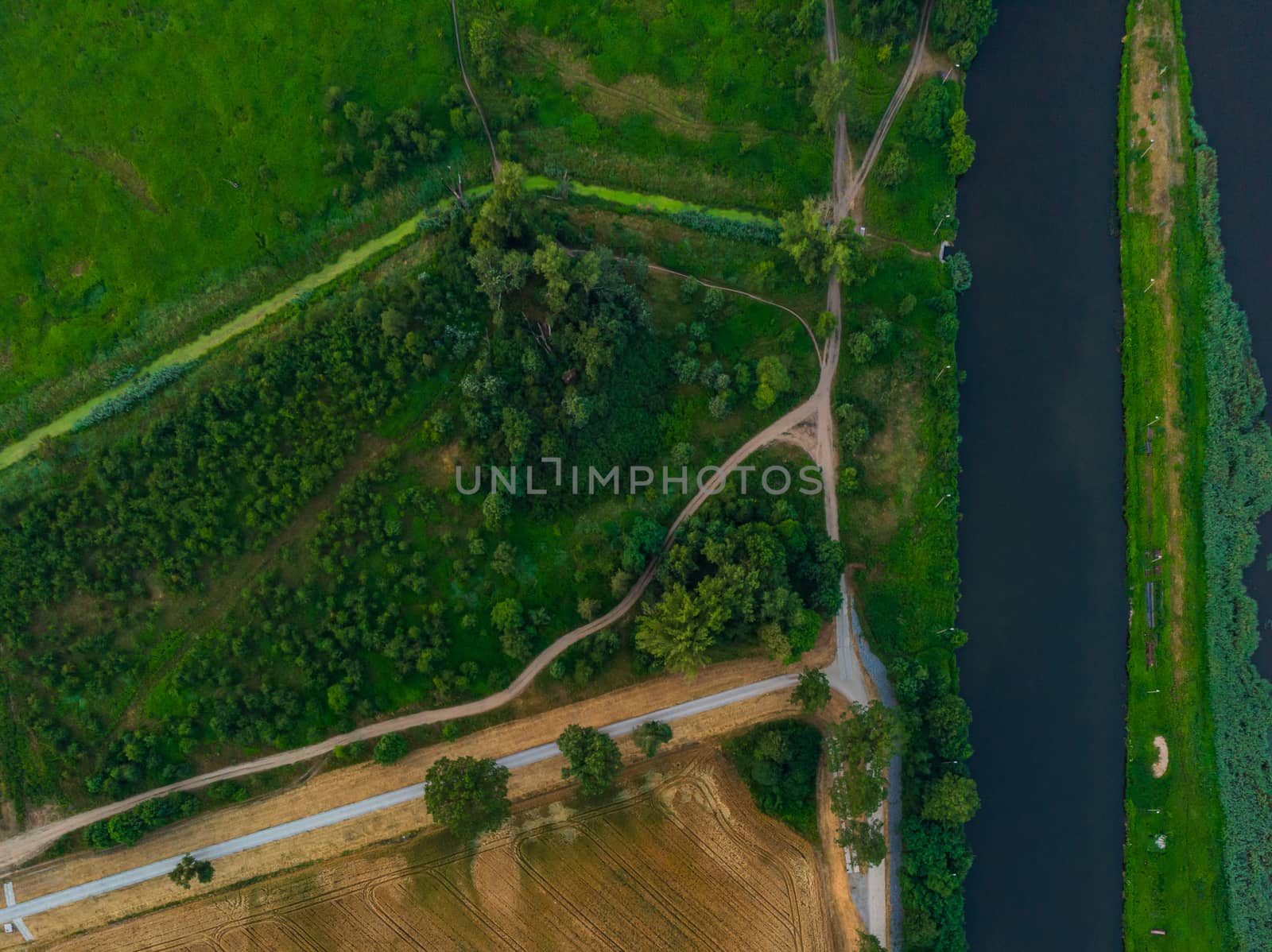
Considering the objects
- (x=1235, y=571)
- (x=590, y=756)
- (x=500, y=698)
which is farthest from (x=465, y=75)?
(x=1235, y=571)

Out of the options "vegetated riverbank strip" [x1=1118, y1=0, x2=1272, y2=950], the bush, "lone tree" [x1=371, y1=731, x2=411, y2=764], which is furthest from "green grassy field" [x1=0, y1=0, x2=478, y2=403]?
"vegetated riverbank strip" [x1=1118, y1=0, x2=1272, y2=950]

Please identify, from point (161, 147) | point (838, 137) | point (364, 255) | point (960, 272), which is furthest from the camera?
point (838, 137)

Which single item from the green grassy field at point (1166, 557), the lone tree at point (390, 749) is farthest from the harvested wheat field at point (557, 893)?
the green grassy field at point (1166, 557)

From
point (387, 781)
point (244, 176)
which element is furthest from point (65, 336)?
point (387, 781)

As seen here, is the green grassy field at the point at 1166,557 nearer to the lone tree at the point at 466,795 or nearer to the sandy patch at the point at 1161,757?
the sandy patch at the point at 1161,757

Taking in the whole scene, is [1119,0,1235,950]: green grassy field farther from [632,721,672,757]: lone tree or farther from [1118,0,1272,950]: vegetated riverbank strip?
[632,721,672,757]: lone tree

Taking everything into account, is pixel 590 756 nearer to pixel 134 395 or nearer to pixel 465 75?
pixel 134 395
